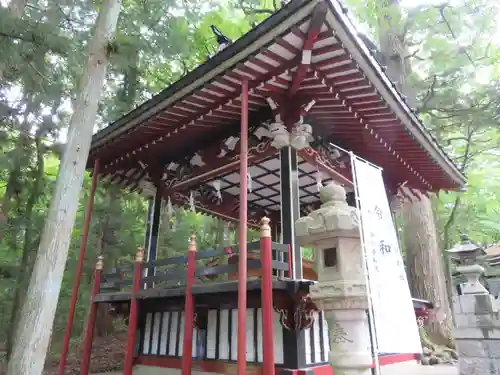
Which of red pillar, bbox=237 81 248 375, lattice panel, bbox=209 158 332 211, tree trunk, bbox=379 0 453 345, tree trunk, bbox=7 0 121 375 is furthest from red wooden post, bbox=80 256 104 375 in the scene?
tree trunk, bbox=379 0 453 345

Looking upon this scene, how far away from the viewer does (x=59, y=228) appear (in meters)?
4.47

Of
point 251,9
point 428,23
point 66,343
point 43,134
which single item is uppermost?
point 251,9

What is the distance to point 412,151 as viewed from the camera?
6.66 meters

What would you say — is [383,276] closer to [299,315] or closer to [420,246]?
[299,315]

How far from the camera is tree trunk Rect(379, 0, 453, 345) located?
8.62 m

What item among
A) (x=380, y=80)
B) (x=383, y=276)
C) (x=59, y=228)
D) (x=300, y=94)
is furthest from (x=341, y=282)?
(x=59, y=228)

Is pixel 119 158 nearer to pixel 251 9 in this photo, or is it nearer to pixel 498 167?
pixel 251 9

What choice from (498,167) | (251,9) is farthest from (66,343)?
(498,167)

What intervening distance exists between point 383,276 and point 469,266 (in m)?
3.73

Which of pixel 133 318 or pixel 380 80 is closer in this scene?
pixel 380 80

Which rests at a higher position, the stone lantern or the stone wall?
the stone lantern

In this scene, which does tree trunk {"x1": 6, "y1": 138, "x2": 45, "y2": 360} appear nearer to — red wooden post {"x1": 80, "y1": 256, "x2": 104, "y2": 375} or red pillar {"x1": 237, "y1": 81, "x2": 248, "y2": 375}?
red wooden post {"x1": 80, "y1": 256, "x2": 104, "y2": 375}

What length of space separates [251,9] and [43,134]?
8089 millimetres

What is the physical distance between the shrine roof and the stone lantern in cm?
171
